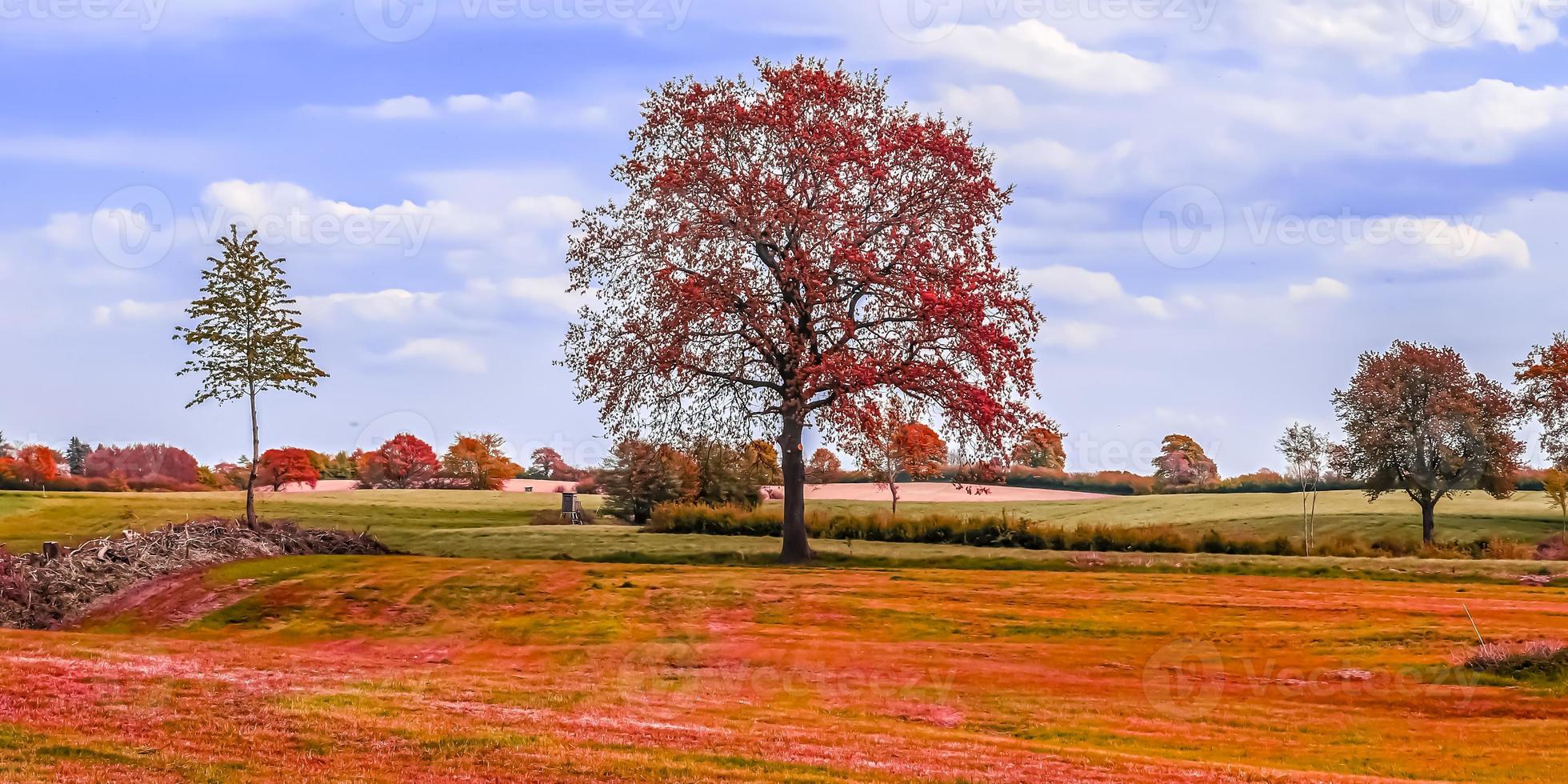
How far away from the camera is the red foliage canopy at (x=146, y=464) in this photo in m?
89.6

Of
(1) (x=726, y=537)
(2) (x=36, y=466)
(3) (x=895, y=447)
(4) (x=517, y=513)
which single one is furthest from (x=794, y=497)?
(2) (x=36, y=466)

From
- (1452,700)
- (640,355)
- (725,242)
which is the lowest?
(1452,700)

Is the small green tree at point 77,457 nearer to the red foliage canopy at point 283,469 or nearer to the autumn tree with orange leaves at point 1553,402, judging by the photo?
the red foliage canopy at point 283,469

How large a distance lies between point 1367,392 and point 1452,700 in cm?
4345

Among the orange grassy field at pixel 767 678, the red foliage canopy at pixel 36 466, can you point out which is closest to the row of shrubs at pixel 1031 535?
the orange grassy field at pixel 767 678

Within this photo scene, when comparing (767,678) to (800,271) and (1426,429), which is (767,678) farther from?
(1426,429)

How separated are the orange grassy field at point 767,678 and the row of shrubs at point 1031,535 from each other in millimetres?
9398

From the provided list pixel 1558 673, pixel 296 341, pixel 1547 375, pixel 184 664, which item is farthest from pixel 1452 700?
pixel 1547 375

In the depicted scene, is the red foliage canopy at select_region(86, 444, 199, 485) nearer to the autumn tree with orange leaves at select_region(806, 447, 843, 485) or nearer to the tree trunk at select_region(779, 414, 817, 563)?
the autumn tree with orange leaves at select_region(806, 447, 843, 485)

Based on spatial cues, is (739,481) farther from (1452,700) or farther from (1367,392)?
(1452,700)

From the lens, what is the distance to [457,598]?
32562 mm

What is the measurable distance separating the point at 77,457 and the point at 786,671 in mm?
85938

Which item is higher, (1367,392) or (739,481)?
(1367,392)

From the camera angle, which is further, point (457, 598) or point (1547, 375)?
point (1547, 375)
